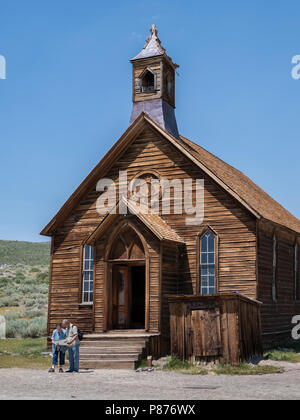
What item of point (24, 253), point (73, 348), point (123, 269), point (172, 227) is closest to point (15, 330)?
point (123, 269)

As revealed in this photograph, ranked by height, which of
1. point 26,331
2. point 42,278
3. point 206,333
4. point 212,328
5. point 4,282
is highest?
point 42,278

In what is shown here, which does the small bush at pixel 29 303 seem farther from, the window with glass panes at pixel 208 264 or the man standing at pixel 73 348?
the man standing at pixel 73 348

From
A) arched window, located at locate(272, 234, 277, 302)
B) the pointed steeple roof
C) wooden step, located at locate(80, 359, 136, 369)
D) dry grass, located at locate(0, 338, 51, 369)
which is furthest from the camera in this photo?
the pointed steeple roof

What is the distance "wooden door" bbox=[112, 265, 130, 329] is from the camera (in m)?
21.1

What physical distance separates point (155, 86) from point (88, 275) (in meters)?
8.19

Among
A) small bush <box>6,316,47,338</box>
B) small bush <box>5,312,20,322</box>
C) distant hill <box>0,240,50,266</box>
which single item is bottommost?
small bush <box>6,316,47,338</box>

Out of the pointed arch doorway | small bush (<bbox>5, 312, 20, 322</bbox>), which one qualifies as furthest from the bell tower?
small bush (<bbox>5, 312, 20, 322</bbox>)

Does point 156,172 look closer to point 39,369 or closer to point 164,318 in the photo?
point 164,318

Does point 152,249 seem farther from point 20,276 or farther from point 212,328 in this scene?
point 20,276

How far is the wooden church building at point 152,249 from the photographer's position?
19891 millimetres

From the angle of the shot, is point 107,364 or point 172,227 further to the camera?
point 172,227

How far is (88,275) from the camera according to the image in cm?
2236

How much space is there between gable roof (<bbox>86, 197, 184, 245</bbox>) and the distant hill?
5306cm

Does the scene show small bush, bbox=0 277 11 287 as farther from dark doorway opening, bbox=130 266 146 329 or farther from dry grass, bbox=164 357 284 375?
dry grass, bbox=164 357 284 375
